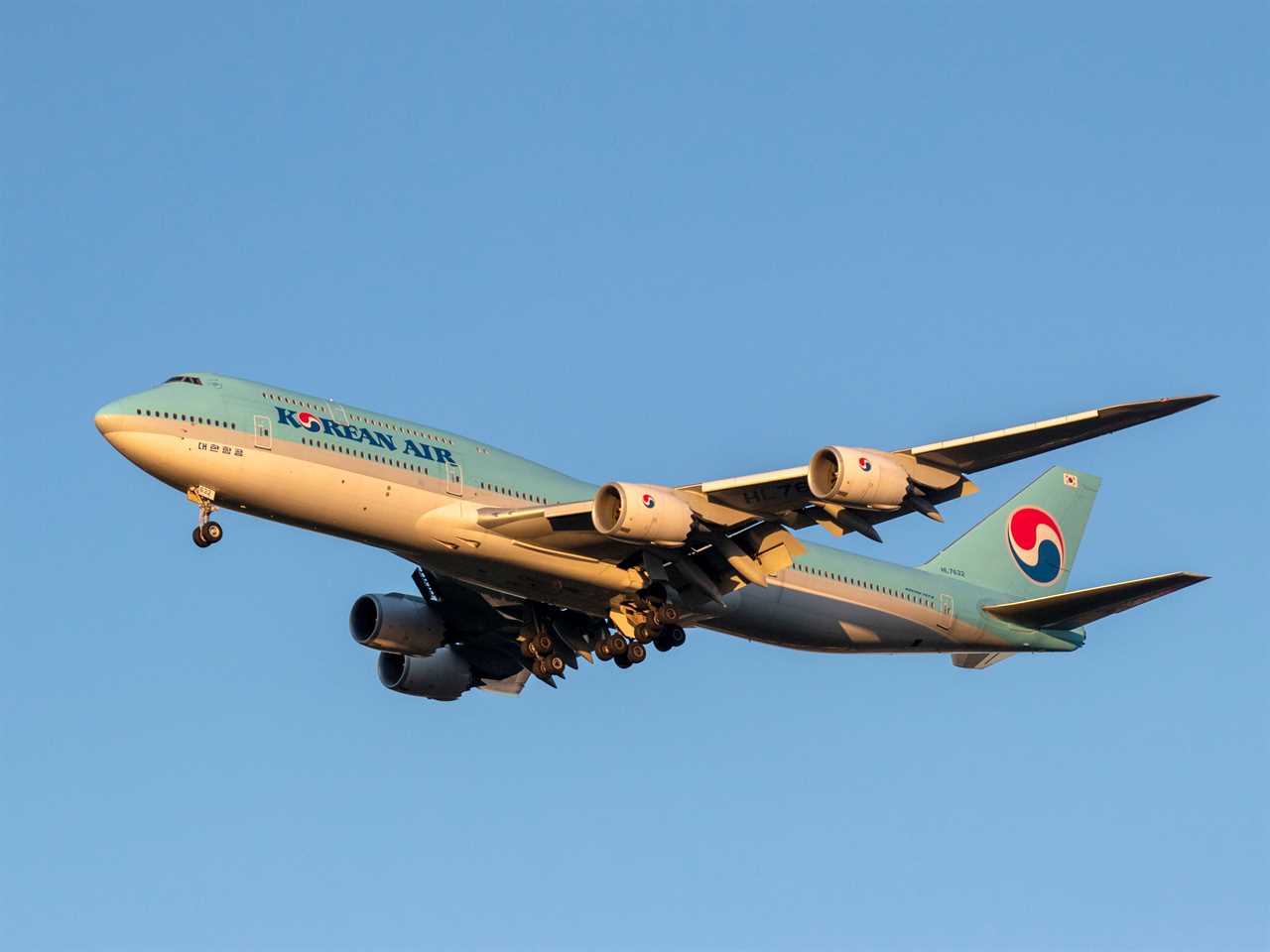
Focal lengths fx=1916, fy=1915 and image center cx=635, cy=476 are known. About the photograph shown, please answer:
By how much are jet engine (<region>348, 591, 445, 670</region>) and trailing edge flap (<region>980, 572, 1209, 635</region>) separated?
14464 millimetres

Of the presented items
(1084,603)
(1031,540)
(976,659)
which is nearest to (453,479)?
(1084,603)

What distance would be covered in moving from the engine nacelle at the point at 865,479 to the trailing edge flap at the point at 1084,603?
7071 millimetres

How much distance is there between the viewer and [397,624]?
48344mm

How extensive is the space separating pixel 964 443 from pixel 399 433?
39.9 feet

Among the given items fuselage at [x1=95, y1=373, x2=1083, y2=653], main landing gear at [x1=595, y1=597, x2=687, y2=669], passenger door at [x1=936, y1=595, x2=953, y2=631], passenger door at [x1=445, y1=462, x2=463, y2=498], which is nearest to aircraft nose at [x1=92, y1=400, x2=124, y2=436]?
fuselage at [x1=95, y1=373, x2=1083, y2=653]

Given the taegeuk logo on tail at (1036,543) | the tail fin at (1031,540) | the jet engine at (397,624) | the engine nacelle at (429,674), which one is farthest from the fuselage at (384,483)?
the taegeuk logo on tail at (1036,543)

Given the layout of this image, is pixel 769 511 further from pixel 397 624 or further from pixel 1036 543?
pixel 1036 543

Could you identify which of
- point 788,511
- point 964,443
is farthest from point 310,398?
point 964,443

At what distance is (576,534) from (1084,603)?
14166 mm

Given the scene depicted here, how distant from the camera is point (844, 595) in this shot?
155 ft

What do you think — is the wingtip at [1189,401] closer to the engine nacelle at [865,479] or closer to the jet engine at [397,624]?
the engine nacelle at [865,479]

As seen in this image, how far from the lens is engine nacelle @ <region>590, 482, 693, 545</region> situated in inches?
1580

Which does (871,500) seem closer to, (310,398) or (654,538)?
(654,538)

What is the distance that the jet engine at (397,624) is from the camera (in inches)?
1902
